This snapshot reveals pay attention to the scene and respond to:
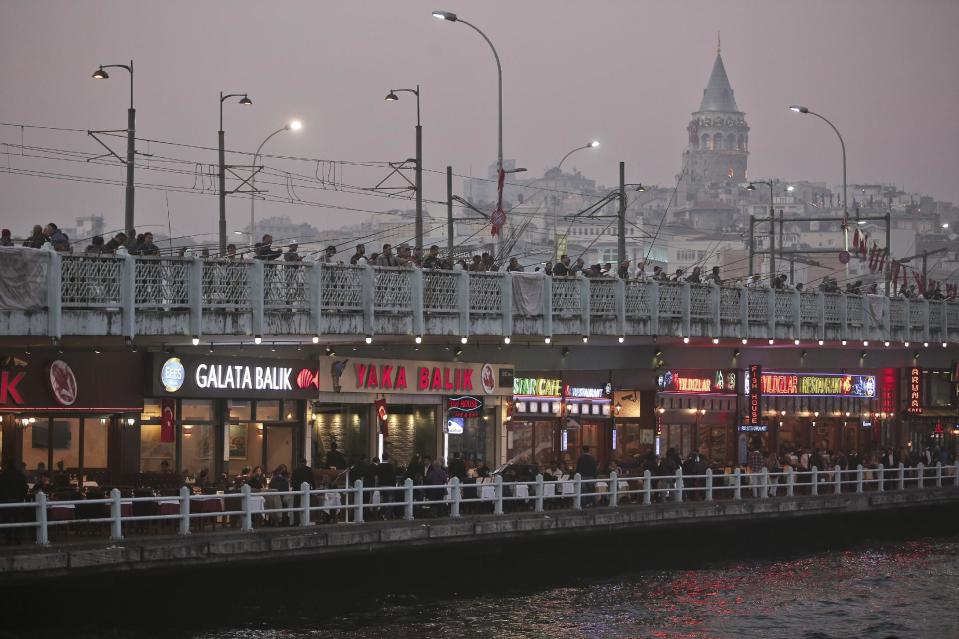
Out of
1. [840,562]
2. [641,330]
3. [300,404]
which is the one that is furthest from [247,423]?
[840,562]

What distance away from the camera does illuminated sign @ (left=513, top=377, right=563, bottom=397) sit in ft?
168

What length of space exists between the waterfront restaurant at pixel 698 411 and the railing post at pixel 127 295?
28533mm

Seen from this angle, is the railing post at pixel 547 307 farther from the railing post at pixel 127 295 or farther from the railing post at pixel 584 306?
the railing post at pixel 127 295

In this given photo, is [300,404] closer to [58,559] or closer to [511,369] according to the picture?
[511,369]

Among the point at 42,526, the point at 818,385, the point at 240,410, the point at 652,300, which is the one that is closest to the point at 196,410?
the point at 240,410

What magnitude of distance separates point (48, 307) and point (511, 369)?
75.9 feet

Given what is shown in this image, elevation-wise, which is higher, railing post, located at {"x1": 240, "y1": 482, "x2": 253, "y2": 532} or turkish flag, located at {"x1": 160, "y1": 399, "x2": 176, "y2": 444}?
turkish flag, located at {"x1": 160, "y1": 399, "x2": 176, "y2": 444}

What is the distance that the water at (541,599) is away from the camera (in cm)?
2820

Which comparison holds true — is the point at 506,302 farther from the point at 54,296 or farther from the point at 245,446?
the point at 54,296

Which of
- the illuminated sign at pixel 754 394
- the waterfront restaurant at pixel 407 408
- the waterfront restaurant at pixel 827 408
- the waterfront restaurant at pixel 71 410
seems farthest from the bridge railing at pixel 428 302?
the waterfront restaurant at pixel 827 408

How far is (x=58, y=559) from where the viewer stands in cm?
2584

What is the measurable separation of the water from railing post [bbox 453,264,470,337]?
521cm

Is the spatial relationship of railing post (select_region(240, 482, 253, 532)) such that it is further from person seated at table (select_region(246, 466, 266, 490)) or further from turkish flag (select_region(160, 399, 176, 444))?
turkish flag (select_region(160, 399, 176, 444))

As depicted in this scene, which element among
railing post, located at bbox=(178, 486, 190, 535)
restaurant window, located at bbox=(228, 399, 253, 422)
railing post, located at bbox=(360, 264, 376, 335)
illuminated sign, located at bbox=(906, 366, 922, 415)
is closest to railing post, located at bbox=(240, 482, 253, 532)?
railing post, located at bbox=(178, 486, 190, 535)
